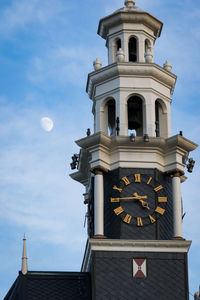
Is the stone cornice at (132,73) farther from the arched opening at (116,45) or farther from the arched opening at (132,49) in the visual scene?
the arched opening at (132,49)

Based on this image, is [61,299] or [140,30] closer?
[61,299]

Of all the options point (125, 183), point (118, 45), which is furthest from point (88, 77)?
point (125, 183)

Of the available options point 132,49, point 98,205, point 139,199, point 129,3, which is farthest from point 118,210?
point 129,3

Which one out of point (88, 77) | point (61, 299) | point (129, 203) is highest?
point (88, 77)

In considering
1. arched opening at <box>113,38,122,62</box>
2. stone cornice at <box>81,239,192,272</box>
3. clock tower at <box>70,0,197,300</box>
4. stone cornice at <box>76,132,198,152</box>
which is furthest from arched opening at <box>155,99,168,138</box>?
stone cornice at <box>81,239,192,272</box>

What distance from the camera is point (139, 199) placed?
208 feet

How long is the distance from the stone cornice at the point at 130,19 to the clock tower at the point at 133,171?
0.16 ft

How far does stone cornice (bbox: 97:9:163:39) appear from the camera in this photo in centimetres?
6836

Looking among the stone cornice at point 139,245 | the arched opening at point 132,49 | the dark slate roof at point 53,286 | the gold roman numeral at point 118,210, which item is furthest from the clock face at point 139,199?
the arched opening at point 132,49

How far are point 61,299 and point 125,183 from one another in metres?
6.22

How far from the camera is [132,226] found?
62656mm

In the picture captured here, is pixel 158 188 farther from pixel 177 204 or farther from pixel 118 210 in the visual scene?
pixel 118 210

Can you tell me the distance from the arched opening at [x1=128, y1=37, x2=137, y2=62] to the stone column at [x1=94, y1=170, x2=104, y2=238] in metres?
7.81

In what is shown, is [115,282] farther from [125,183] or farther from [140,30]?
[140,30]
